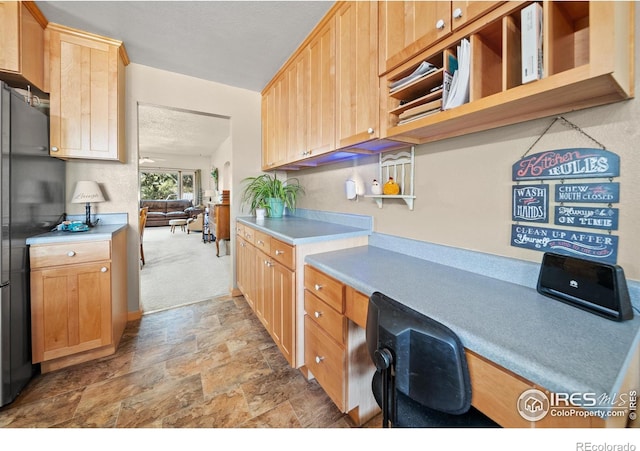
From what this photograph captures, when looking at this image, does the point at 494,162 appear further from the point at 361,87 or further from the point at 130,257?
the point at 130,257

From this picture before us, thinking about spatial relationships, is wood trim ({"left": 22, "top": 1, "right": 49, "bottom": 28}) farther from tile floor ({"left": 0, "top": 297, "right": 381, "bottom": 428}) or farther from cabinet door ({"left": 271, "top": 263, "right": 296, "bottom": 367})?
tile floor ({"left": 0, "top": 297, "right": 381, "bottom": 428})

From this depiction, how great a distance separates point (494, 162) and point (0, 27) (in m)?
2.83

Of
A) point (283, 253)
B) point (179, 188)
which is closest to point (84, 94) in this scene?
point (283, 253)

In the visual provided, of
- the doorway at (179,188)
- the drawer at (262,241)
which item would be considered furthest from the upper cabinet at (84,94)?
the drawer at (262,241)

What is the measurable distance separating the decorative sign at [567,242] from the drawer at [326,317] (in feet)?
2.70

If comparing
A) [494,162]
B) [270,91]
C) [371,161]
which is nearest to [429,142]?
[494,162]

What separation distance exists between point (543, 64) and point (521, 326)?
2.52 feet

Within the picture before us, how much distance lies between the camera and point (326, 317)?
128 centimetres

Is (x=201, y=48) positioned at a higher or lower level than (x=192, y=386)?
higher

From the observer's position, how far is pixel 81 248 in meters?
1.66

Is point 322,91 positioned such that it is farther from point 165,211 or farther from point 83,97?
point 165,211

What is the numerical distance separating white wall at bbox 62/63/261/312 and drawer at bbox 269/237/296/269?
57.2 inches

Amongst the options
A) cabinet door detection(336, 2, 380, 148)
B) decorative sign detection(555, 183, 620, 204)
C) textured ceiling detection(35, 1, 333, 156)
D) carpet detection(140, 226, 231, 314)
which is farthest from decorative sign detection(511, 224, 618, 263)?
carpet detection(140, 226, 231, 314)

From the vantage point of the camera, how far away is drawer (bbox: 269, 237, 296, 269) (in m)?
1.47
